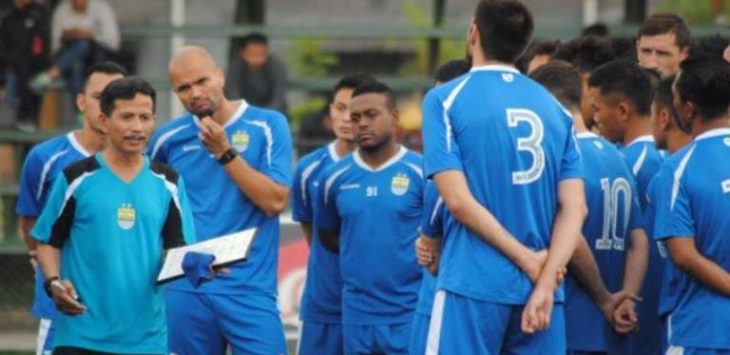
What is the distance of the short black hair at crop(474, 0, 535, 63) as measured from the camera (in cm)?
840

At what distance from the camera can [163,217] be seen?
32.4 feet

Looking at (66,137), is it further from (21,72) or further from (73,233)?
(21,72)

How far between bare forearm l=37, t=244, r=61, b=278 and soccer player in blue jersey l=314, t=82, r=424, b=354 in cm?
224

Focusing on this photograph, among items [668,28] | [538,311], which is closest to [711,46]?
[668,28]

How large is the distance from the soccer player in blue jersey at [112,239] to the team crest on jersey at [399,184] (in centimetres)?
197

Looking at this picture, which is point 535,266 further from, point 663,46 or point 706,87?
point 663,46

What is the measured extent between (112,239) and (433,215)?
68.3 inches

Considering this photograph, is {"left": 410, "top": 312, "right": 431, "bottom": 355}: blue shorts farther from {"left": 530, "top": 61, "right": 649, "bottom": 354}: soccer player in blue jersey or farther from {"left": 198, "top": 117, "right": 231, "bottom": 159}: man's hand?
{"left": 198, "top": 117, "right": 231, "bottom": 159}: man's hand

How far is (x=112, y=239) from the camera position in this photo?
31.9 feet

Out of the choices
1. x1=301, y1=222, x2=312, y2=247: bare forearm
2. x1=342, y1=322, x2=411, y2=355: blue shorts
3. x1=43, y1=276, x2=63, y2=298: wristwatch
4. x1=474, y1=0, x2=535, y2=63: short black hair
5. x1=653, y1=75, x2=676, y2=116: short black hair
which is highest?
x1=474, y1=0, x2=535, y2=63: short black hair

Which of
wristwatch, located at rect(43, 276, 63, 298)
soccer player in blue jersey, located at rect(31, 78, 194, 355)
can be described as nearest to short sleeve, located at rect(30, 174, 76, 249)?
soccer player in blue jersey, located at rect(31, 78, 194, 355)

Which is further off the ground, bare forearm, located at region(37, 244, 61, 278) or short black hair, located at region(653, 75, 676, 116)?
short black hair, located at region(653, 75, 676, 116)

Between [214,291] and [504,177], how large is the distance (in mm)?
3204

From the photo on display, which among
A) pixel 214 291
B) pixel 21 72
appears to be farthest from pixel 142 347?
pixel 21 72
